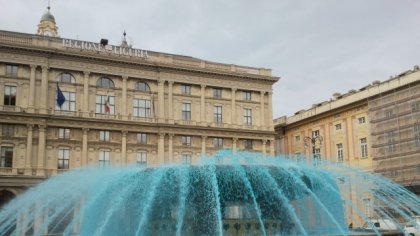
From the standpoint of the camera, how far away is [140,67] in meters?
43.1

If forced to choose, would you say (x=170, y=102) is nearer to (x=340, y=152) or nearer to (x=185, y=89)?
(x=185, y=89)

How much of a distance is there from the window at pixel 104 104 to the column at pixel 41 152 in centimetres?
504

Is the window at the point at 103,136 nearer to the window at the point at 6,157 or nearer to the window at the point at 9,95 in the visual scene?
the window at the point at 6,157

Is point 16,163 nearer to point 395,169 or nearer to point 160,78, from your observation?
point 160,78

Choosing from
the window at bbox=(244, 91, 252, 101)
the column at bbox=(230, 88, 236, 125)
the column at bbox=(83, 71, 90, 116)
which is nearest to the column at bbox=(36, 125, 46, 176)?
the column at bbox=(83, 71, 90, 116)

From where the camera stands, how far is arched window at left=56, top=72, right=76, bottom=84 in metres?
40.4

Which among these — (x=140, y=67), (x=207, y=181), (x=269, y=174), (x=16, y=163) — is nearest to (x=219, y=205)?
(x=207, y=181)

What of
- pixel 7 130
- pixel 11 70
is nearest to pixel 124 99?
pixel 11 70

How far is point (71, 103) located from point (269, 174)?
2994 cm

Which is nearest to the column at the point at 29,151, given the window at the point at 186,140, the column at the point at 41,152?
the column at the point at 41,152

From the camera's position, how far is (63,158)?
129 feet

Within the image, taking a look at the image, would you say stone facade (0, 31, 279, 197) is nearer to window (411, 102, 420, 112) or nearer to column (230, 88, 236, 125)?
column (230, 88, 236, 125)

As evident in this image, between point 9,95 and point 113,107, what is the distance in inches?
331

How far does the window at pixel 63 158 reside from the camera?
39094 mm
